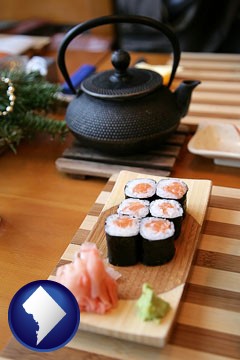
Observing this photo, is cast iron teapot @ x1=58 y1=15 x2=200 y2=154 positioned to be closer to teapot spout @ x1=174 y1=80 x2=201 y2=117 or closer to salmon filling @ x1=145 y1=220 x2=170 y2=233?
teapot spout @ x1=174 y1=80 x2=201 y2=117

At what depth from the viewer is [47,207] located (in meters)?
1.08

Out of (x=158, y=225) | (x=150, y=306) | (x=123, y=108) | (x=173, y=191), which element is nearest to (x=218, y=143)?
(x=123, y=108)

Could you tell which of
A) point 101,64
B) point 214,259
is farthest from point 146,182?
point 101,64

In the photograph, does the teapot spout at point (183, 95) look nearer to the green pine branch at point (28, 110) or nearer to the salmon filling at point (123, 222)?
the green pine branch at point (28, 110)

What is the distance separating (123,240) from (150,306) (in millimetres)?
135

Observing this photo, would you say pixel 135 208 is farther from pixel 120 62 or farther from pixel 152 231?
pixel 120 62

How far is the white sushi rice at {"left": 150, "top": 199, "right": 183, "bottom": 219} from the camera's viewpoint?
832 millimetres

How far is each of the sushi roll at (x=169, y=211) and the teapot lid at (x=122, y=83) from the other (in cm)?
35

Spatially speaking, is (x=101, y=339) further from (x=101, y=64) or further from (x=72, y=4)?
(x=72, y=4)

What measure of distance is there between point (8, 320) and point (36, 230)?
27cm

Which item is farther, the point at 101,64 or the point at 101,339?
the point at 101,64

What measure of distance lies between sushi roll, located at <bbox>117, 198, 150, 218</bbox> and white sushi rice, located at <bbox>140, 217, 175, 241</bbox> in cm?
4

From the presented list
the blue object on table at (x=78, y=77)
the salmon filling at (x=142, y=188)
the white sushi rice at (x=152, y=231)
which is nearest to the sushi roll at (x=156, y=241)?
the white sushi rice at (x=152, y=231)

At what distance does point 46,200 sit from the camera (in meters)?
1.11
